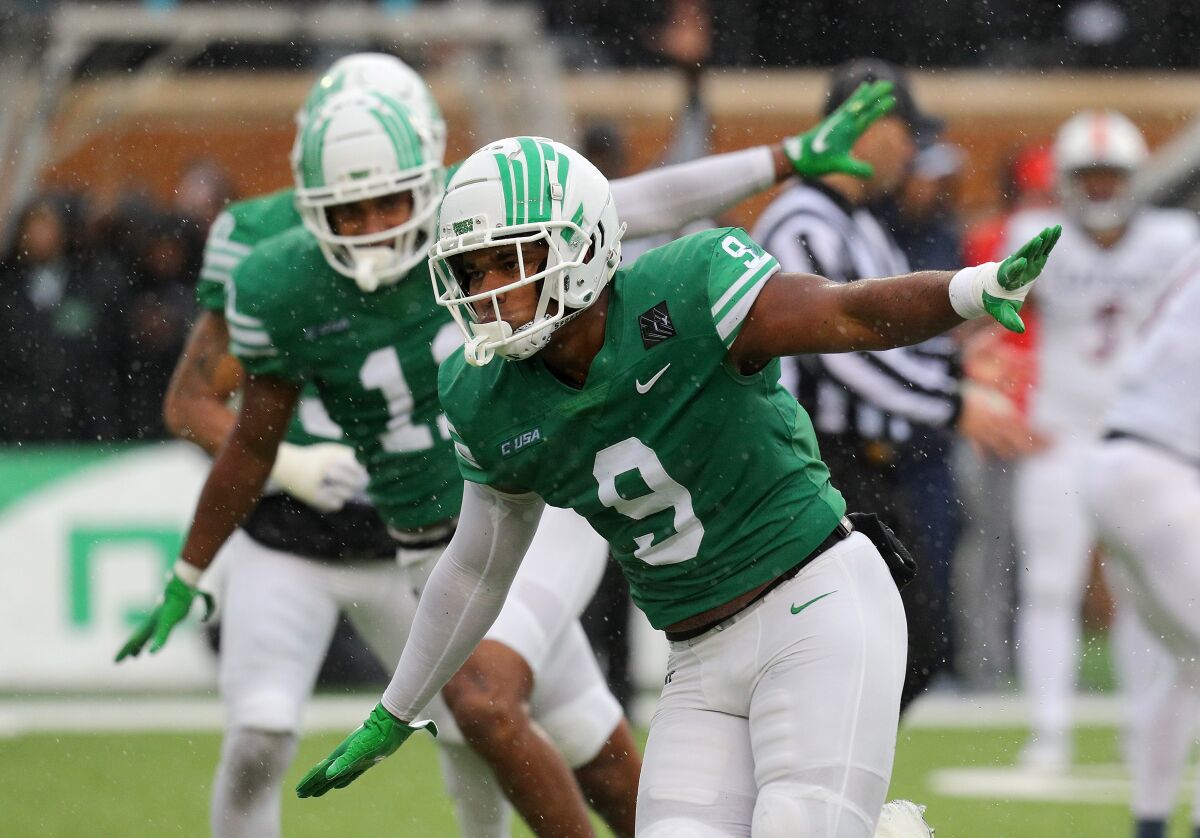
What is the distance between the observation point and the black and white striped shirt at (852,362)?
16.8 feet

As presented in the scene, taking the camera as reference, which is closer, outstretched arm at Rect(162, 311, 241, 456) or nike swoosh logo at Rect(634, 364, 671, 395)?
nike swoosh logo at Rect(634, 364, 671, 395)

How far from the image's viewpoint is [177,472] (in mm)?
8883

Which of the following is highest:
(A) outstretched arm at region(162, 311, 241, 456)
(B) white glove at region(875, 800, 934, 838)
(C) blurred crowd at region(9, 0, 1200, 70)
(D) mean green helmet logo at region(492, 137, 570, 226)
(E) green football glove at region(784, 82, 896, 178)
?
(D) mean green helmet logo at region(492, 137, 570, 226)

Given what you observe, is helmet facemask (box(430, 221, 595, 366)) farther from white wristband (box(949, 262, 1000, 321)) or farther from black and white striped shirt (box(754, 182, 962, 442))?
black and white striped shirt (box(754, 182, 962, 442))

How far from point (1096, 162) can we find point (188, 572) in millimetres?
4159

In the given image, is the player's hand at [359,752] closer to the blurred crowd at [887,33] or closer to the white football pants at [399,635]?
the white football pants at [399,635]

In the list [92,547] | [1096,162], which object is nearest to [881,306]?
[1096,162]

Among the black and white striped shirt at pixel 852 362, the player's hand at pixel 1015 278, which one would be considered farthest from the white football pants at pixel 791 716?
the black and white striped shirt at pixel 852 362

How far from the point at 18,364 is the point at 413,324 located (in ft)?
19.0

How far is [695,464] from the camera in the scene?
3.41m

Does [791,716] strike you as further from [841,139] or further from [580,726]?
[841,139]

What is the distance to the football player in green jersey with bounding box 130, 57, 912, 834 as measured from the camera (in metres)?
4.39

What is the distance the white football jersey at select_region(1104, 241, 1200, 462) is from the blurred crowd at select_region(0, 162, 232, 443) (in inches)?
222

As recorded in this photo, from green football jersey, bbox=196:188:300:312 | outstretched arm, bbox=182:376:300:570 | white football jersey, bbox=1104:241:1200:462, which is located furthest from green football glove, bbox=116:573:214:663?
white football jersey, bbox=1104:241:1200:462
